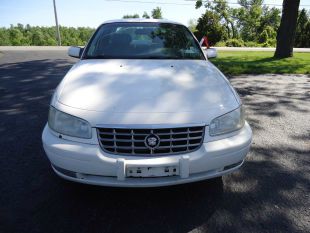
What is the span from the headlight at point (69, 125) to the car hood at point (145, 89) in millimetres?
112

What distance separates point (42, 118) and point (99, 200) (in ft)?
8.67

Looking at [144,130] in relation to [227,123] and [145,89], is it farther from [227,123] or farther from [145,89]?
[227,123]

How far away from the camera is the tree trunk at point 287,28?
11.5 m

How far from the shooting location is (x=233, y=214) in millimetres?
2625

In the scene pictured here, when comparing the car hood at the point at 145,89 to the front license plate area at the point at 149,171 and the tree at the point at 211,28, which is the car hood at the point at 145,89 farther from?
the tree at the point at 211,28

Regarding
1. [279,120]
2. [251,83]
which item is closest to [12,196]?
[279,120]

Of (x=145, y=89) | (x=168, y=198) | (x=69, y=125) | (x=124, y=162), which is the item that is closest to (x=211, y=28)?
(x=145, y=89)

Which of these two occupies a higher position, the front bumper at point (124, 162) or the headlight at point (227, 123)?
the headlight at point (227, 123)

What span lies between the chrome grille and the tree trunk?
1073 cm

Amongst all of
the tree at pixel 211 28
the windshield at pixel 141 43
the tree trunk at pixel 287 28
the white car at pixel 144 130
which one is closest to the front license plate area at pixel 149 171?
the white car at pixel 144 130

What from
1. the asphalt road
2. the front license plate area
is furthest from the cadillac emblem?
the asphalt road

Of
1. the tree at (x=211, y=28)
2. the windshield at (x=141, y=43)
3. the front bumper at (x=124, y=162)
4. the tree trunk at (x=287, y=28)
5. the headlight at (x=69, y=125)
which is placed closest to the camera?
the front bumper at (x=124, y=162)

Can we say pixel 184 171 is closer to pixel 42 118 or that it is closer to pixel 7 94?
pixel 42 118

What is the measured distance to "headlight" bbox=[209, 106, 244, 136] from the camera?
2598mm
